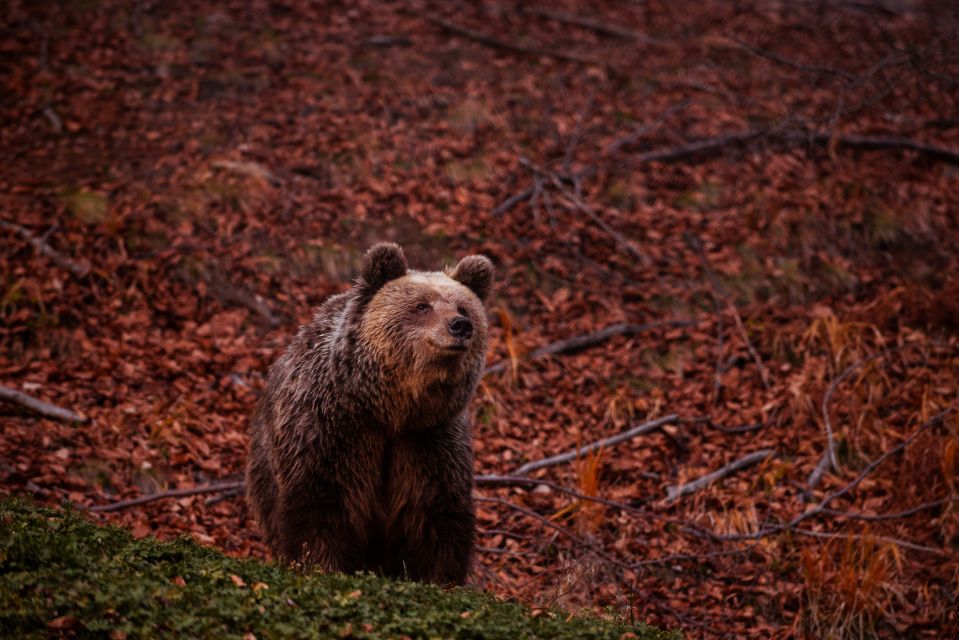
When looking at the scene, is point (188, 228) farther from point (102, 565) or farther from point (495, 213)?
point (102, 565)

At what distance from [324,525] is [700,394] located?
5723mm

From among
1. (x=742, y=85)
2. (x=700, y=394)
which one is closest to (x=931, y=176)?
(x=742, y=85)

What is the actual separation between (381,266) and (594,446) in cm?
418

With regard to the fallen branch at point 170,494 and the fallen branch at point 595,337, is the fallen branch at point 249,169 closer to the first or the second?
the fallen branch at point 595,337

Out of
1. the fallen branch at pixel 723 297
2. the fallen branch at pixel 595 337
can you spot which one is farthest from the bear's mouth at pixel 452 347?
the fallen branch at pixel 723 297

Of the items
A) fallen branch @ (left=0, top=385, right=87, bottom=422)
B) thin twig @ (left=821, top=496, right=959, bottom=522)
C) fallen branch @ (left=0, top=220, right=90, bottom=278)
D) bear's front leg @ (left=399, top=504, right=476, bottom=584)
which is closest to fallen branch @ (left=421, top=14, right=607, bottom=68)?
fallen branch @ (left=0, top=220, right=90, bottom=278)

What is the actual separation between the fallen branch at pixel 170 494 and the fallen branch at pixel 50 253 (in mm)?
3351

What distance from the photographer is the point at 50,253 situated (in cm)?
958

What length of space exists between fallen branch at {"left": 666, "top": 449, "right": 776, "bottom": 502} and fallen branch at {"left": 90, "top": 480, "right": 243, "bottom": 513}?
421 cm

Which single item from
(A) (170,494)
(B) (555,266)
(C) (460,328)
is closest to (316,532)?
(C) (460,328)

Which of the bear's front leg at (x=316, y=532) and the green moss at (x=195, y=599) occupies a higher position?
the green moss at (x=195, y=599)

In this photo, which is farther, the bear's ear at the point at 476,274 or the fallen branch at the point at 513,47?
the fallen branch at the point at 513,47

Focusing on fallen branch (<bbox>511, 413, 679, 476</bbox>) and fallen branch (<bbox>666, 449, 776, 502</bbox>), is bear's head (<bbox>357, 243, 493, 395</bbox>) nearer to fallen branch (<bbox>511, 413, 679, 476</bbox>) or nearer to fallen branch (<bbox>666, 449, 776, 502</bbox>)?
fallen branch (<bbox>511, 413, 679, 476</bbox>)

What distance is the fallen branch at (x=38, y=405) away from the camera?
25.2ft
